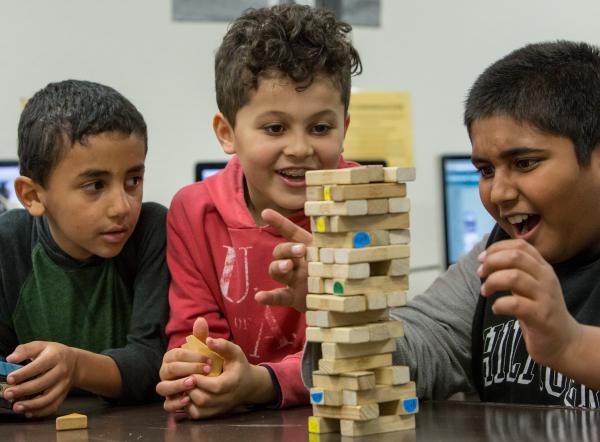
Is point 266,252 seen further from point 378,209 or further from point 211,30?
point 211,30

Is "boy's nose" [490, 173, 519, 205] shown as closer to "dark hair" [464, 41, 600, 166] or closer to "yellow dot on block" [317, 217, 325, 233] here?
"dark hair" [464, 41, 600, 166]

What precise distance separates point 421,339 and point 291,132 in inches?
14.2

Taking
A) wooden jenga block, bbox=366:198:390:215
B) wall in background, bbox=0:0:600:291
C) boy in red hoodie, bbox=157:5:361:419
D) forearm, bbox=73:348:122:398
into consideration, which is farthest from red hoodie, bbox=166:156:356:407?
wall in background, bbox=0:0:600:291

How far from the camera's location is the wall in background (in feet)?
8.28

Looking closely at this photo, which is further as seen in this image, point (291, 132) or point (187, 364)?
point (291, 132)

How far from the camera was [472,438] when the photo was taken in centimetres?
104

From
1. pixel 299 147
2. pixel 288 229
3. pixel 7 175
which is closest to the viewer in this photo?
pixel 288 229

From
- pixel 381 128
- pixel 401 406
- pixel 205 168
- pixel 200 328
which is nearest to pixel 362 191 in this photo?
pixel 401 406

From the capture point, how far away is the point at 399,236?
1.11m

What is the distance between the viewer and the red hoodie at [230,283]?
1511 millimetres

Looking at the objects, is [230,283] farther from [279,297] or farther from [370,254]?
[370,254]

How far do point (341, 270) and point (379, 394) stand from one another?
15 cm

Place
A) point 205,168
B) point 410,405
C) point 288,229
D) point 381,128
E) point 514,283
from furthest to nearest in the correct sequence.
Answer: point 381,128
point 205,168
point 288,229
point 410,405
point 514,283

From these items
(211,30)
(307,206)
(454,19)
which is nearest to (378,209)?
(307,206)
